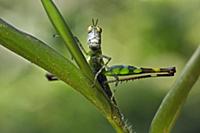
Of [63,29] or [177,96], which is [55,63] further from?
[177,96]

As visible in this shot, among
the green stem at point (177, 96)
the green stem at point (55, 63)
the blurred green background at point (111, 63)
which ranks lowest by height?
the green stem at point (177, 96)

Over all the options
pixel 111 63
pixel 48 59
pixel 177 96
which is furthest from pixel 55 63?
pixel 111 63

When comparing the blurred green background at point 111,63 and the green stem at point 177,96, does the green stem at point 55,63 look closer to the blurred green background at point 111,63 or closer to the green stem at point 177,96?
the green stem at point 177,96

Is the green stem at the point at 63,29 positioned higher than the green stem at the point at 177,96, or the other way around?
the green stem at the point at 63,29

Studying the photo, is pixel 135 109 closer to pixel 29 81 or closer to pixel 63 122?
pixel 63 122

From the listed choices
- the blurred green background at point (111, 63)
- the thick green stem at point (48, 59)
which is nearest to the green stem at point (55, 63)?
the thick green stem at point (48, 59)

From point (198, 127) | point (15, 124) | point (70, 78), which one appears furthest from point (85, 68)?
point (15, 124)

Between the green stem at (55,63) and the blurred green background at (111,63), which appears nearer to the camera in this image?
the green stem at (55,63)
